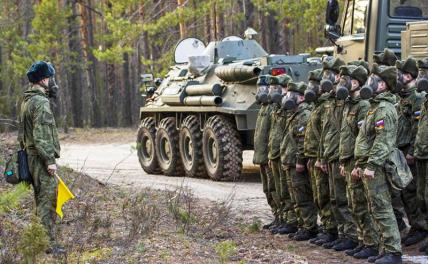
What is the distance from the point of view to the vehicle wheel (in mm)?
16805

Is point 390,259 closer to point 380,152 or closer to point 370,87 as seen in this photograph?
point 380,152

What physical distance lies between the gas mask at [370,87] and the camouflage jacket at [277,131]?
220cm

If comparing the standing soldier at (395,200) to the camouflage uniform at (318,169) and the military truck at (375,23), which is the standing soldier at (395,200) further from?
the military truck at (375,23)

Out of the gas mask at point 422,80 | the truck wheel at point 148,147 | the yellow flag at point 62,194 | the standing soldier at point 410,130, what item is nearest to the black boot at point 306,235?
the standing soldier at point 410,130

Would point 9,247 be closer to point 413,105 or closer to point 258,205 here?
point 413,105

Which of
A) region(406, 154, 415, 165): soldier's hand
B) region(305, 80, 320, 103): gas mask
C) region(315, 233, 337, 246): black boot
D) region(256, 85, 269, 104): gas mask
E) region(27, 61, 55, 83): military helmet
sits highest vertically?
region(27, 61, 55, 83): military helmet

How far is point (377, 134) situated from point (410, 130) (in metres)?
1.69

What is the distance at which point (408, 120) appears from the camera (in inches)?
394

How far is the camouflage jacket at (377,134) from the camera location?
27.7ft

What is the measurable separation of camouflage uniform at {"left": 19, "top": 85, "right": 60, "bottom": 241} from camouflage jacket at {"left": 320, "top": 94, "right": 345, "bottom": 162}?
9.54 feet

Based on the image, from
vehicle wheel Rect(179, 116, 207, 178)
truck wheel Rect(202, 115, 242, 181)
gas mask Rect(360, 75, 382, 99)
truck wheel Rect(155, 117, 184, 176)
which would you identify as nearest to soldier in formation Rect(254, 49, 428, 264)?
gas mask Rect(360, 75, 382, 99)

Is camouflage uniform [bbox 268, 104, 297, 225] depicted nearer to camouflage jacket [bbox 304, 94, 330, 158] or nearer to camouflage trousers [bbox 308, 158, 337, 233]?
camouflage jacket [bbox 304, 94, 330, 158]

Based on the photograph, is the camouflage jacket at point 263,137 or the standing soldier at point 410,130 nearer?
the standing soldier at point 410,130

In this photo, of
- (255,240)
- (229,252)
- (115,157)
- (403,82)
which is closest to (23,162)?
(229,252)
